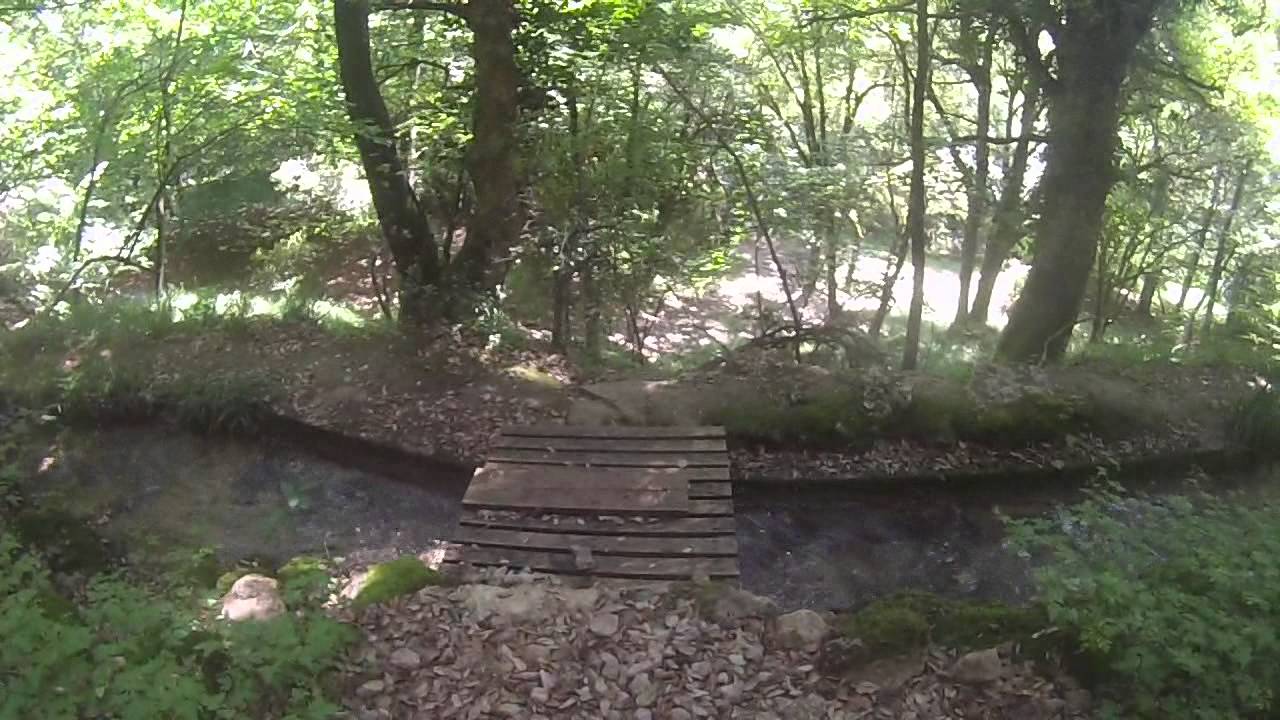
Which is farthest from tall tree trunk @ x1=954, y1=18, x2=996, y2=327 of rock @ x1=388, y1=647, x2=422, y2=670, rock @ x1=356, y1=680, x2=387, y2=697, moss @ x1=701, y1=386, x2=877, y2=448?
rock @ x1=356, y1=680, x2=387, y2=697

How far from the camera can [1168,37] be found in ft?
28.9

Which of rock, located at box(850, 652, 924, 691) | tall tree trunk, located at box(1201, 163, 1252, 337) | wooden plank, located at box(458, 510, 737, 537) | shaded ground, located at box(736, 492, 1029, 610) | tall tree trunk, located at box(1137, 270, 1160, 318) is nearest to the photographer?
rock, located at box(850, 652, 924, 691)

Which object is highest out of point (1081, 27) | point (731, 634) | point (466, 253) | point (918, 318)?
point (1081, 27)

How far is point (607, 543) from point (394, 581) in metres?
1.17

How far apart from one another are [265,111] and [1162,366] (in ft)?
28.9

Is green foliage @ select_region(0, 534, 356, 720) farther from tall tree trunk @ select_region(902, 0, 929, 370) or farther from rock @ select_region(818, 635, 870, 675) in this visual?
tall tree trunk @ select_region(902, 0, 929, 370)

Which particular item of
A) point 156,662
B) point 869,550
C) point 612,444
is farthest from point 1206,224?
point 156,662

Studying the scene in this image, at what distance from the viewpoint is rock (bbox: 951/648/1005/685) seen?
12.6 feet

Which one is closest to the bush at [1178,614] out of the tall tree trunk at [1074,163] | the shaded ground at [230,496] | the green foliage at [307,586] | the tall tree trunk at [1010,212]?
the green foliage at [307,586]

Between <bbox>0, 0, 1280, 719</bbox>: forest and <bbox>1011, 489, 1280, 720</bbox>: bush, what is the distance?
27 millimetres

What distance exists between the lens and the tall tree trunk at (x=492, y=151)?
7.92 meters

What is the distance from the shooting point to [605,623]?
431 centimetres

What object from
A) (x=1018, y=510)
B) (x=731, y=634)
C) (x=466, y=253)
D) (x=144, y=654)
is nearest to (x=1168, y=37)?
(x=1018, y=510)

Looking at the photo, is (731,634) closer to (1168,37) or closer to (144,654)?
(144,654)
